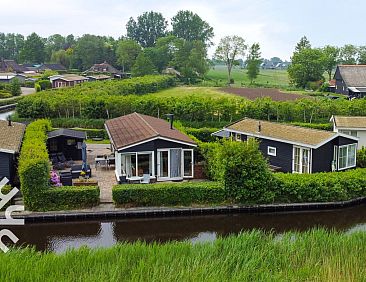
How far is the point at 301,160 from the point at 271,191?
3601 millimetres

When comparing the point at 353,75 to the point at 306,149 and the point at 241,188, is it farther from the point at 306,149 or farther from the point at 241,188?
the point at 241,188

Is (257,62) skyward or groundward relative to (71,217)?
skyward

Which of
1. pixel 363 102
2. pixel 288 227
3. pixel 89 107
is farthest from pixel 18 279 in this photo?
pixel 363 102

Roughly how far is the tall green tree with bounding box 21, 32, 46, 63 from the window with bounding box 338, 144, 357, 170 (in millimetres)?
96336

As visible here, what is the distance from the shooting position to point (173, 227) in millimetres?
15055

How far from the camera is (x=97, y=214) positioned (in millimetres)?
15398

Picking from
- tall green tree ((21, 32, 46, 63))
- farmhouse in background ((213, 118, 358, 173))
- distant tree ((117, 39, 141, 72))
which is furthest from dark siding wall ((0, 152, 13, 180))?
tall green tree ((21, 32, 46, 63))

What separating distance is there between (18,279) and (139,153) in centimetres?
1070

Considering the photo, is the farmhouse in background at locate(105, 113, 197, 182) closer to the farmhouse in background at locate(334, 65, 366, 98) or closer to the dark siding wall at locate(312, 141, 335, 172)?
the dark siding wall at locate(312, 141, 335, 172)

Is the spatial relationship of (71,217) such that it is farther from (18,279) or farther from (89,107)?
(89,107)

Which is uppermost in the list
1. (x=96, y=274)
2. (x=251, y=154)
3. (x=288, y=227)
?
(x=251, y=154)

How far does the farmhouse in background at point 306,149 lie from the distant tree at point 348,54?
61.3 m

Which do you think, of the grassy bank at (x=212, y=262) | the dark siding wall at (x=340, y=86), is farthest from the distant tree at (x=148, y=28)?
the grassy bank at (x=212, y=262)

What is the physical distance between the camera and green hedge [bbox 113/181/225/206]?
16.0m
